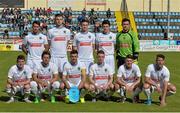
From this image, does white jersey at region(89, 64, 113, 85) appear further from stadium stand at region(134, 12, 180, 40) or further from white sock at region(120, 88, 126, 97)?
stadium stand at region(134, 12, 180, 40)

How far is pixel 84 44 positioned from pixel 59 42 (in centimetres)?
61

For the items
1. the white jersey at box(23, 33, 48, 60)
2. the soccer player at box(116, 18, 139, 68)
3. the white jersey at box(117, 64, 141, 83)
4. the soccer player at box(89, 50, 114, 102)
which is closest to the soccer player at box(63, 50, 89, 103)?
the soccer player at box(89, 50, 114, 102)

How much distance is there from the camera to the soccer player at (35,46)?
11.3 meters

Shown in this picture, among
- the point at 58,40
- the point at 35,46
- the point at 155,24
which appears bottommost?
the point at 35,46

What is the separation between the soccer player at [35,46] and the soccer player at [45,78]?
528 mm

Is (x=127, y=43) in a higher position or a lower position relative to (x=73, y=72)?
higher

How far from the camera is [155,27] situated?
43.4m

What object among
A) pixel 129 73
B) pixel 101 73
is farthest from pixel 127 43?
pixel 101 73

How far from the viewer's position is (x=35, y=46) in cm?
1144

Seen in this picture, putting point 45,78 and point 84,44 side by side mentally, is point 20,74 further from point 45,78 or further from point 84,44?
point 84,44

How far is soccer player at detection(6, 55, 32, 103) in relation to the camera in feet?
34.4

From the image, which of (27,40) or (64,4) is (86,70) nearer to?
(27,40)

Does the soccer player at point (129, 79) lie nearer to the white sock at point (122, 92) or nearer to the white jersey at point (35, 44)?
the white sock at point (122, 92)

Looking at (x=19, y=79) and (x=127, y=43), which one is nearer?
(x=19, y=79)
